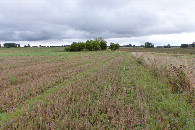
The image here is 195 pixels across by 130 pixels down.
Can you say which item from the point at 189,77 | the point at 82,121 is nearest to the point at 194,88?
the point at 189,77

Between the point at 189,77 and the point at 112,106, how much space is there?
4.20 meters

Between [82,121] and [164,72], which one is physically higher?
[164,72]

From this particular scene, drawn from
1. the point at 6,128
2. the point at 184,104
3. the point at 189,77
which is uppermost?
the point at 189,77

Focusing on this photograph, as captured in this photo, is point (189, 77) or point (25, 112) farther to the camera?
point (189, 77)

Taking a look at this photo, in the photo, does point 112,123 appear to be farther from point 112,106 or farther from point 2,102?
point 2,102

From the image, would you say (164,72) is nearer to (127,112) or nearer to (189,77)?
(189,77)

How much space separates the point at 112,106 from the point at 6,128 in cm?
341

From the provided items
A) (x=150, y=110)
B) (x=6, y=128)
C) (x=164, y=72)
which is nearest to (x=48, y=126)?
(x=6, y=128)

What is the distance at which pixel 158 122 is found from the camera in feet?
10.6

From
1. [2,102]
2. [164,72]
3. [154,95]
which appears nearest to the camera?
[2,102]

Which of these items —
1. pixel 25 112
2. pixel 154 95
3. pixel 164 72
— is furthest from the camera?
pixel 164 72

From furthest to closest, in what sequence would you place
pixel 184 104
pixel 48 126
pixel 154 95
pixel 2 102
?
pixel 154 95
pixel 2 102
pixel 184 104
pixel 48 126

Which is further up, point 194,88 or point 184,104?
point 194,88

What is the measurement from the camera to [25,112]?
391cm
